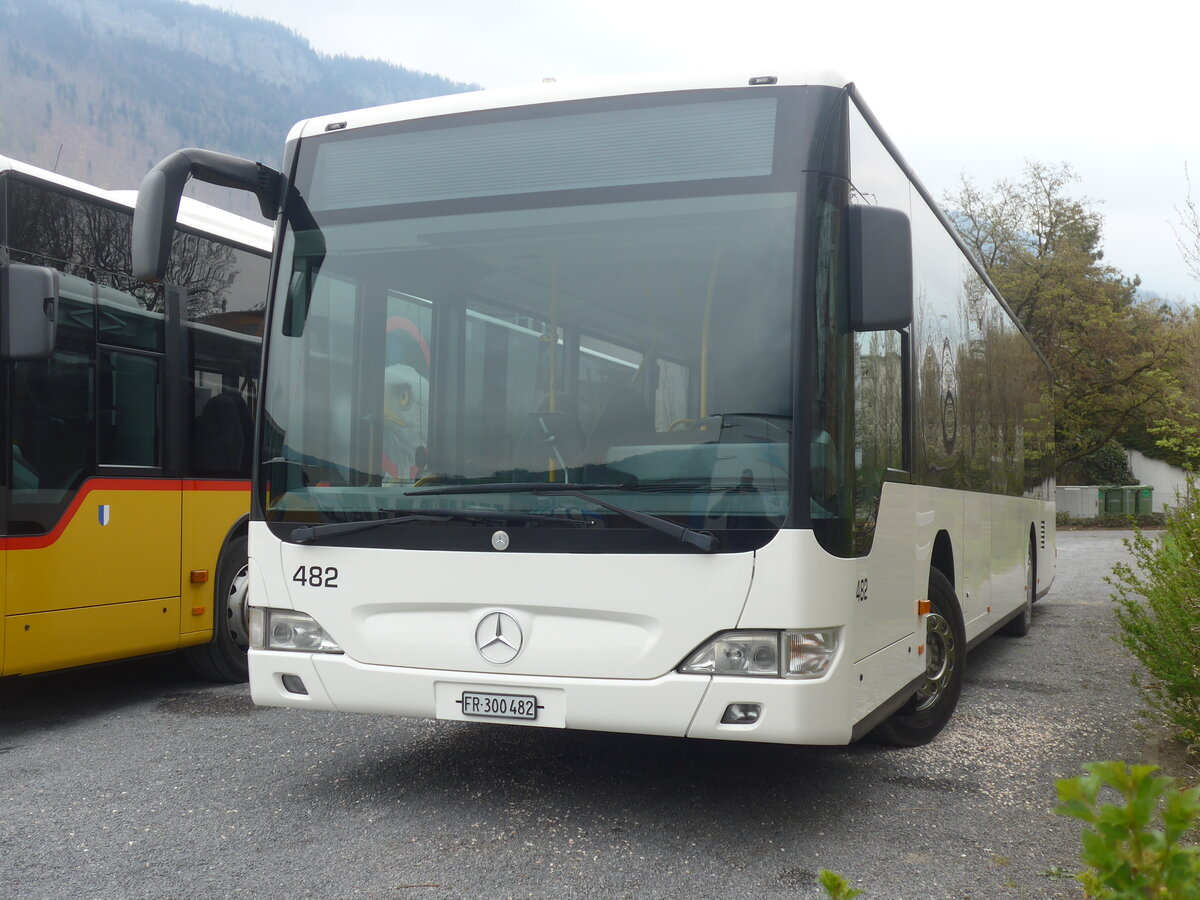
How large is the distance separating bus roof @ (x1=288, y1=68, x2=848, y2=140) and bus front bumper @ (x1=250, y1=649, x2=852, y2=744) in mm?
2280

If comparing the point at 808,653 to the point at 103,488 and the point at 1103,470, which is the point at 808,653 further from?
the point at 1103,470

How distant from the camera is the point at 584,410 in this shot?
15.4 ft

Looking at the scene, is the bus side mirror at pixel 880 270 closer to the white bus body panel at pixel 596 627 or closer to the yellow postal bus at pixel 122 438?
the white bus body panel at pixel 596 627

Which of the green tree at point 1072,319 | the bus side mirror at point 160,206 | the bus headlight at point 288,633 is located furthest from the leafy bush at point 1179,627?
the green tree at point 1072,319

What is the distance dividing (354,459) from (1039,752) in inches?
151

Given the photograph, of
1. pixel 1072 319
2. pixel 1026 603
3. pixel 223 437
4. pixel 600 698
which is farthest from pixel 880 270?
pixel 1072 319

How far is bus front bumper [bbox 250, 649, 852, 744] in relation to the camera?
14.3ft

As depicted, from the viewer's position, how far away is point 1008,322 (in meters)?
10.7

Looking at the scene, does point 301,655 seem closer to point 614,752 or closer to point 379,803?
point 379,803

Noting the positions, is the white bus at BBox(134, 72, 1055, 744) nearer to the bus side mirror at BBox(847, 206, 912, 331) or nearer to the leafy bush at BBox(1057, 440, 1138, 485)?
the bus side mirror at BBox(847, 206, 912, 331)

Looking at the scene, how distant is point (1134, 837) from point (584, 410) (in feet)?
10.3

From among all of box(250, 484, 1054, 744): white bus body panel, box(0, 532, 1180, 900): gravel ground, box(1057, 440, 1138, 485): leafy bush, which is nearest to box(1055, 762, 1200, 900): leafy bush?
box(0, 532, 1180, 900): gravel ground

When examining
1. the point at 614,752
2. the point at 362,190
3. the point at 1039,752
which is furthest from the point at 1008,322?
the point at 362,190

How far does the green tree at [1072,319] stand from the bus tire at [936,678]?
35.9 m
